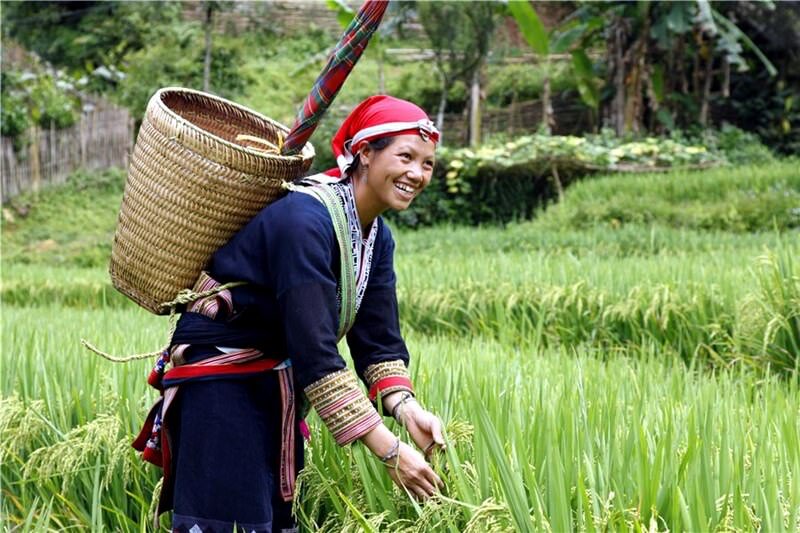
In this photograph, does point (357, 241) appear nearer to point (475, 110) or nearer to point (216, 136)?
point (216, 136)

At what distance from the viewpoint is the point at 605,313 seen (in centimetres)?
427

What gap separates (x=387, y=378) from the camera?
2098mm

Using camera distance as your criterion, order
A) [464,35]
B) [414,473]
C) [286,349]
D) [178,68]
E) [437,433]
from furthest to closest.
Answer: [178,68]
[464,35]
[286,349]
[437,433]
[414,473]

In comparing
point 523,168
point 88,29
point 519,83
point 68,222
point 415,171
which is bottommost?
point 68,222

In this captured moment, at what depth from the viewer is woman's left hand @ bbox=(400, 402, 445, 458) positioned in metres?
1.90

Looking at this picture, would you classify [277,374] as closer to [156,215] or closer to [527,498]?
[156,215]

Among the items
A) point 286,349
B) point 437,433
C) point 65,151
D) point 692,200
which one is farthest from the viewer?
point 65,151

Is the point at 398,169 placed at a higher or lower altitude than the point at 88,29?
higher

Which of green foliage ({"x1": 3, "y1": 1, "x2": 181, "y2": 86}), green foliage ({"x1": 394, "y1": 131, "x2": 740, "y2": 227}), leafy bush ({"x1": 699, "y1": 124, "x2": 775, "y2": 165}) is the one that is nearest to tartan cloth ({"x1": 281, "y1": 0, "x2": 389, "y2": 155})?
green foliage ({"x1": 394, "y1": 131, "x2": 740, "y2": 227})

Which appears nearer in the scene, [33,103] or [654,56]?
[33,103]

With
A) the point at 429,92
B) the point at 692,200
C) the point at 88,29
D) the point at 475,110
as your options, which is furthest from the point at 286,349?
the point at 88,29

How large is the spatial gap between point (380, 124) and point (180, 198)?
17.3 inches

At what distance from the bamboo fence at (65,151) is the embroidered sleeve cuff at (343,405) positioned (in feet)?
36.5

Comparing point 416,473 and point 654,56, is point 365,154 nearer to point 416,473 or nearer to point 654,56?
point 416,473
